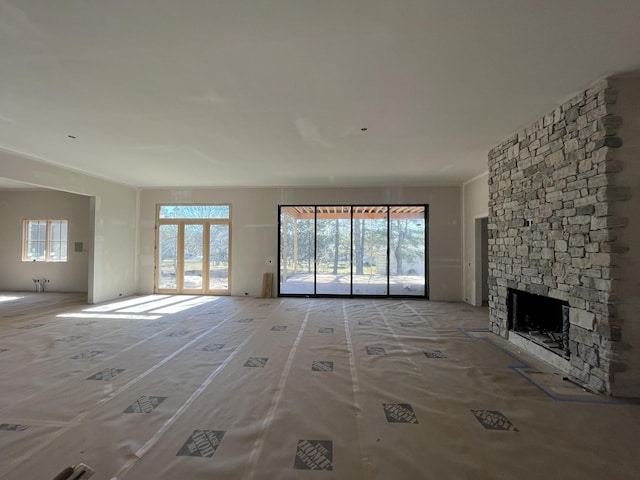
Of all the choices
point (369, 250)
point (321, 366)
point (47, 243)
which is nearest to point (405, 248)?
point (369, 250)

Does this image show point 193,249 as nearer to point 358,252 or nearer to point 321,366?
point 358,252

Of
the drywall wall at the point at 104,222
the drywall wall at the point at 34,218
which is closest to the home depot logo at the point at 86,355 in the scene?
the drywall wall at the point at 104,222

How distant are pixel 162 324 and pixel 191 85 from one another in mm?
3850

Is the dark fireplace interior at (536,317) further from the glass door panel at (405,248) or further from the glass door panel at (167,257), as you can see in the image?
the glass door panel at (167,257)

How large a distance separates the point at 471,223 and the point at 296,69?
231 inches

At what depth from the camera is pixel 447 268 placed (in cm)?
759

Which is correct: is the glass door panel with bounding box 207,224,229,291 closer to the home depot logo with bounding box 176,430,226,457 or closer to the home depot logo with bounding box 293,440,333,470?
the home depot logo with bounding box 176,430,226,457

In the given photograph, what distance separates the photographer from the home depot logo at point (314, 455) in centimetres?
186

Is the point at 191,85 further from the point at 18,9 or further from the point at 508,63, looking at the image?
the point at 508,63

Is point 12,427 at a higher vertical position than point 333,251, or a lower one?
lower

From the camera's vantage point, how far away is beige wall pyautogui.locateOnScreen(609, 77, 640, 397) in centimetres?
271

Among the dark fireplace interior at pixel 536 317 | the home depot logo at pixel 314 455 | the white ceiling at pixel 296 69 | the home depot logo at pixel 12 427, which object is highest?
the white ceiling at pixel 296 69

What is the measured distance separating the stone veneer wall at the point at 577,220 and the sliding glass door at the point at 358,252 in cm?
365

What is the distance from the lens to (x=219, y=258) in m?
8.12
